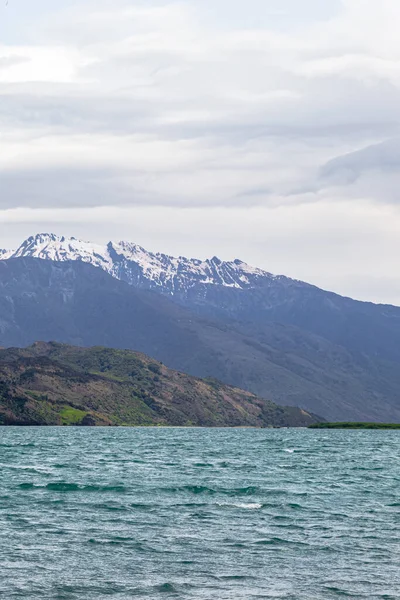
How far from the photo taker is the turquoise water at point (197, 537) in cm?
5488

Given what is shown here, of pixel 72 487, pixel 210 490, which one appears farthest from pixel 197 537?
pixel 72 487

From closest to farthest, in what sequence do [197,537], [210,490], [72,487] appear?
1. [197,537]
2. [72,487]
3. [210,490]

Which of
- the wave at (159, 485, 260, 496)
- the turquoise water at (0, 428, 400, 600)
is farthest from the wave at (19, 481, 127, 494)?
the wave at (159, 485, 260, 496)

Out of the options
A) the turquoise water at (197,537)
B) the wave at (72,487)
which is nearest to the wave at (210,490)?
the turquoise water at (197,537)

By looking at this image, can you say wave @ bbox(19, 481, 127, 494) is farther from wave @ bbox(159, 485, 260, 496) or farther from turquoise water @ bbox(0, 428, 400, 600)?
wave @ bbox(159, 485, 260, 496)

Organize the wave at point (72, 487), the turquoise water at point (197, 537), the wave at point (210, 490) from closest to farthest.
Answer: the turquoise water at point (197, 537) < the wave at point (210, 490) < the wave at point (72, 487)

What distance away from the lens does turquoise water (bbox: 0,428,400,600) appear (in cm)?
5488

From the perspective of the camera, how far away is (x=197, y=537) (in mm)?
71875

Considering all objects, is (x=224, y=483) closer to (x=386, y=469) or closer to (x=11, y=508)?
(x=11, y=508)

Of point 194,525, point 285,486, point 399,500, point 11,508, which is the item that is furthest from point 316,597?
point 285,486

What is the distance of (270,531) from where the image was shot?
75.8 metres

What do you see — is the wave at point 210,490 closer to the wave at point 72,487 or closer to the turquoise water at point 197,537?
the turquoise water at point 197,537

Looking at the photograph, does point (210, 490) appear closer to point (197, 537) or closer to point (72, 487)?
point (72, 487)

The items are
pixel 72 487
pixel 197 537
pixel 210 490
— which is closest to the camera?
pixel 197 537
